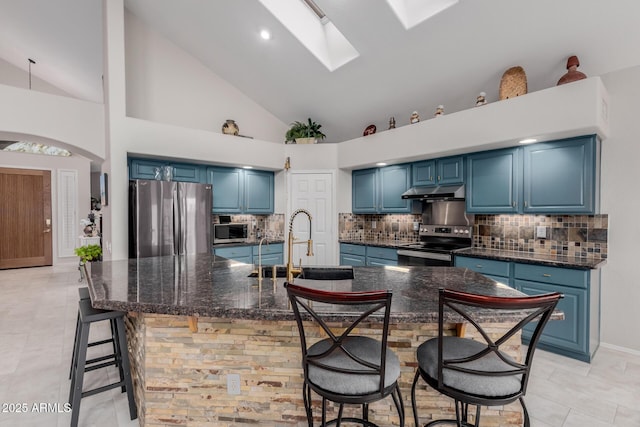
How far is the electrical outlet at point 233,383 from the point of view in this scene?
176 cm

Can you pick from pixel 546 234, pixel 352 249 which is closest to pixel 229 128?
pixel 352 249

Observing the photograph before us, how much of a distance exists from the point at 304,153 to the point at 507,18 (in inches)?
124

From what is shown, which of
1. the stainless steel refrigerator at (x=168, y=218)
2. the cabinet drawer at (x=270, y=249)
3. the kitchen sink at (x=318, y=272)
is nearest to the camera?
the kitchen sink at (x=318, y=272)

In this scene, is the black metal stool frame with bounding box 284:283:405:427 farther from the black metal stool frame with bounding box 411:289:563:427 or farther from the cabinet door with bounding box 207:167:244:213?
the cabinet door with bounding box 207:167:244:213

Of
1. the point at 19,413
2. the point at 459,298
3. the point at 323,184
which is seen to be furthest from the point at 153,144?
the point at 459,298

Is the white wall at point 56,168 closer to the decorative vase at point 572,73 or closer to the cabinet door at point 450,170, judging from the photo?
the cabinet door at point 450,170

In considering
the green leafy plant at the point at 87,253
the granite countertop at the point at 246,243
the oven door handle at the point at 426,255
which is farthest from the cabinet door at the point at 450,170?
the green leafy plant at the point at 87,253

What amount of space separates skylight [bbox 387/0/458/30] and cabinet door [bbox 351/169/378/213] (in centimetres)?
212

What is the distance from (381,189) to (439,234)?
1.10 m

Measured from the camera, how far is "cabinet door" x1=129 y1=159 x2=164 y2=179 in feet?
13.4

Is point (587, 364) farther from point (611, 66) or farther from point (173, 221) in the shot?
point (173, 221)

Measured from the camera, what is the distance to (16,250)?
7.22m

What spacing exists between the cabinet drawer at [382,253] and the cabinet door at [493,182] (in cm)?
112

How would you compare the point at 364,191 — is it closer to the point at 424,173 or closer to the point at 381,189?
the point at 381,189
